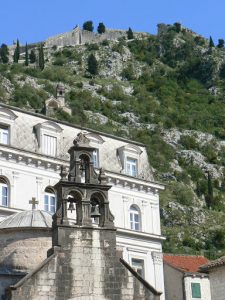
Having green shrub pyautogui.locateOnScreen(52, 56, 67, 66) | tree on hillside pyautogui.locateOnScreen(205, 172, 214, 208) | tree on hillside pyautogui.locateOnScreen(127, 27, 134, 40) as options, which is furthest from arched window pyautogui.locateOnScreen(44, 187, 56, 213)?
tree on hillside pyautogui.locateOnScreen(127, 27, 134, 40)

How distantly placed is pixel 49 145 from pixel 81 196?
59.2 ft

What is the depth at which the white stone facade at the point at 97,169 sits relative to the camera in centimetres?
3962

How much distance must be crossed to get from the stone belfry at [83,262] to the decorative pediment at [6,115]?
1651 centimetres

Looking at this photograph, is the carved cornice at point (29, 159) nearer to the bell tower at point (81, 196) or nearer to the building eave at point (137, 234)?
the building eave at point (137, 234)

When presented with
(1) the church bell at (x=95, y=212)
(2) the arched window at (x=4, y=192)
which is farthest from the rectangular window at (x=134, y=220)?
(1) the church bell at (x=95, y=212)

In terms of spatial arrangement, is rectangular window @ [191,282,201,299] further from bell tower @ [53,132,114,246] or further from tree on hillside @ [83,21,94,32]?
tree on hillside @ [83,21,94,32]

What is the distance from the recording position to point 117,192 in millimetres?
43625

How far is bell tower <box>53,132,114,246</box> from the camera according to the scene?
77.6ft

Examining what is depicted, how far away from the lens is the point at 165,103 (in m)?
150

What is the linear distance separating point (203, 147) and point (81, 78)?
37659 mm

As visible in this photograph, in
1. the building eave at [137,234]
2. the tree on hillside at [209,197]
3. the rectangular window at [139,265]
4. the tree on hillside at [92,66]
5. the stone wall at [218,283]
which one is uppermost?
the tree on hillside at [92,66]

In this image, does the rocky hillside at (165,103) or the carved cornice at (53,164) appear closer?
the carved cornice at (53,164)

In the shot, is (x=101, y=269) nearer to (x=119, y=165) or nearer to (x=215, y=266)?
(x=215, y=266)

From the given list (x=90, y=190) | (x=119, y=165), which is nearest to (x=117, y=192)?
(x=119, y=165)
